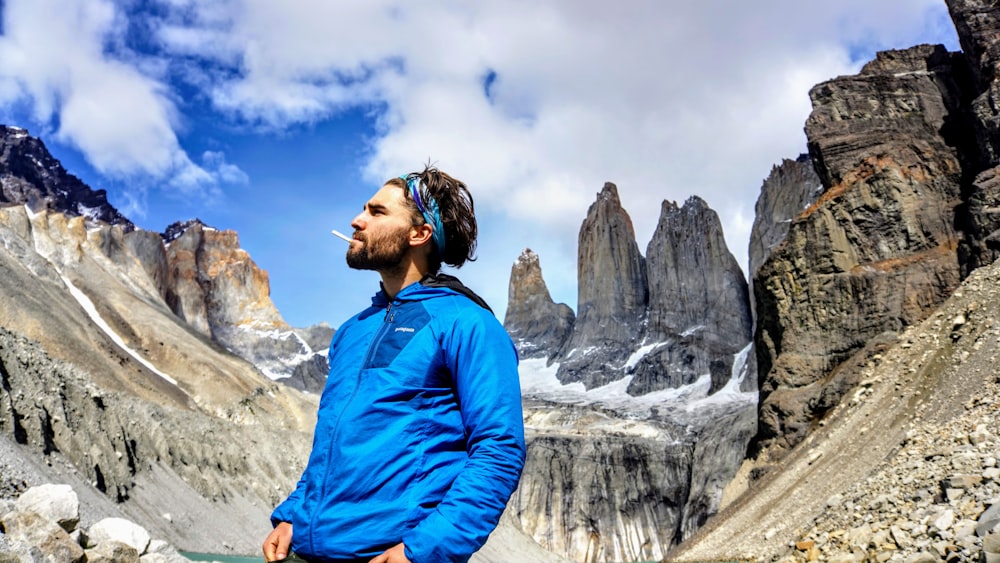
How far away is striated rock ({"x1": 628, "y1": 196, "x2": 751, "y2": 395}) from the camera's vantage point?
11238cm

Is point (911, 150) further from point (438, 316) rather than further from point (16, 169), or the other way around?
point (16, 169)

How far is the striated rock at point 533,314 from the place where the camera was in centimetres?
14250

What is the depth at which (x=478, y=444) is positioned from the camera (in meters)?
2.78

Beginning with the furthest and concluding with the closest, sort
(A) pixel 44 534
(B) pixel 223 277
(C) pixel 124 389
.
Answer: (B) pixel 223 277 < (C) pixel 124 389 < (A) pixel 44 534

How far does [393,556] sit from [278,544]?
27.3 inches

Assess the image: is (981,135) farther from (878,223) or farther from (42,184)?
(42,184)

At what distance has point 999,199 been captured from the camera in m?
35.7

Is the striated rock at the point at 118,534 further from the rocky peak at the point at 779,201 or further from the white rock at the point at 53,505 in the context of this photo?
the rocky peak at the point at 779,201

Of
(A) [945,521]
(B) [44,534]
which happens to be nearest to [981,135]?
(A) [945,521]

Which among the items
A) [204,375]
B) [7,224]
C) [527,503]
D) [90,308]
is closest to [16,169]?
[7,224]

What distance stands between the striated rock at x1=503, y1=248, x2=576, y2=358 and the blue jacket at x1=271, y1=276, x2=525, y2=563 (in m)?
137

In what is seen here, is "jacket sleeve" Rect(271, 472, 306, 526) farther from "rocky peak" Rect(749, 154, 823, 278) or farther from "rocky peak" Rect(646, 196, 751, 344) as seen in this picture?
"rocky peak" Rect(646, 196, 751, 344)

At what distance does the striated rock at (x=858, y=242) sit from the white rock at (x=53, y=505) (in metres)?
33.7

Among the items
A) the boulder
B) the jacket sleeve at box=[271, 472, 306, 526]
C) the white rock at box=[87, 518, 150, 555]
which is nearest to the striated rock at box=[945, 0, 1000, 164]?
the white rock at box=[87, 518, 150, 555]
